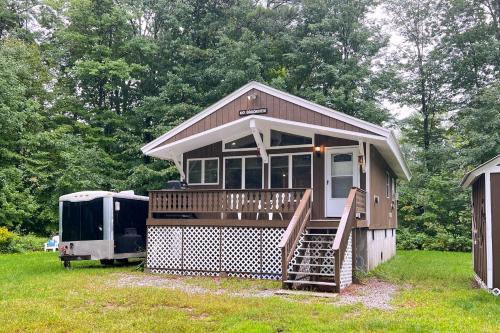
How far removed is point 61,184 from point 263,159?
12.3 m

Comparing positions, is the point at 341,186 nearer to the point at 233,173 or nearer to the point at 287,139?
the point at 287,139

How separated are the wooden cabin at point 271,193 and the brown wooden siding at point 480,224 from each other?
2.33 meters

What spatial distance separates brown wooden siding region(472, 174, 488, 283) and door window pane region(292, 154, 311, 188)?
388 centimetres

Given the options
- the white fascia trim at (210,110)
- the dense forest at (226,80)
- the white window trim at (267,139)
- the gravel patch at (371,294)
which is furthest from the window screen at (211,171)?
the dense forest at (226,80)

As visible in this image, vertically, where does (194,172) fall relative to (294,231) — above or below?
above

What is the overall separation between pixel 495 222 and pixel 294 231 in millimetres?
3684

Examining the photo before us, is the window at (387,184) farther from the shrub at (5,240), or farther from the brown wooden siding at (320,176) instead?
the shrub at (5,240)

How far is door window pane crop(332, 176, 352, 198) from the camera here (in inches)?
465

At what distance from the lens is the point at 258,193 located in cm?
1069

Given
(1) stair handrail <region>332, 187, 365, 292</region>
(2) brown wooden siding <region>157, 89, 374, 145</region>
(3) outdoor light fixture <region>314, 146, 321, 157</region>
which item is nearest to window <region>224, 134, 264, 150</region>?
(2) brown wooden siding <region>157, 89, 374, 145</region>

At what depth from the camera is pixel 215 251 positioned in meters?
11.0

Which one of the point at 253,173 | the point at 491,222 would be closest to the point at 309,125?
the point at 253,173

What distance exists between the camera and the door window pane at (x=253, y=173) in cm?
1278

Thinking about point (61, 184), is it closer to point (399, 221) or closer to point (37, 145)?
point (37, 145)
